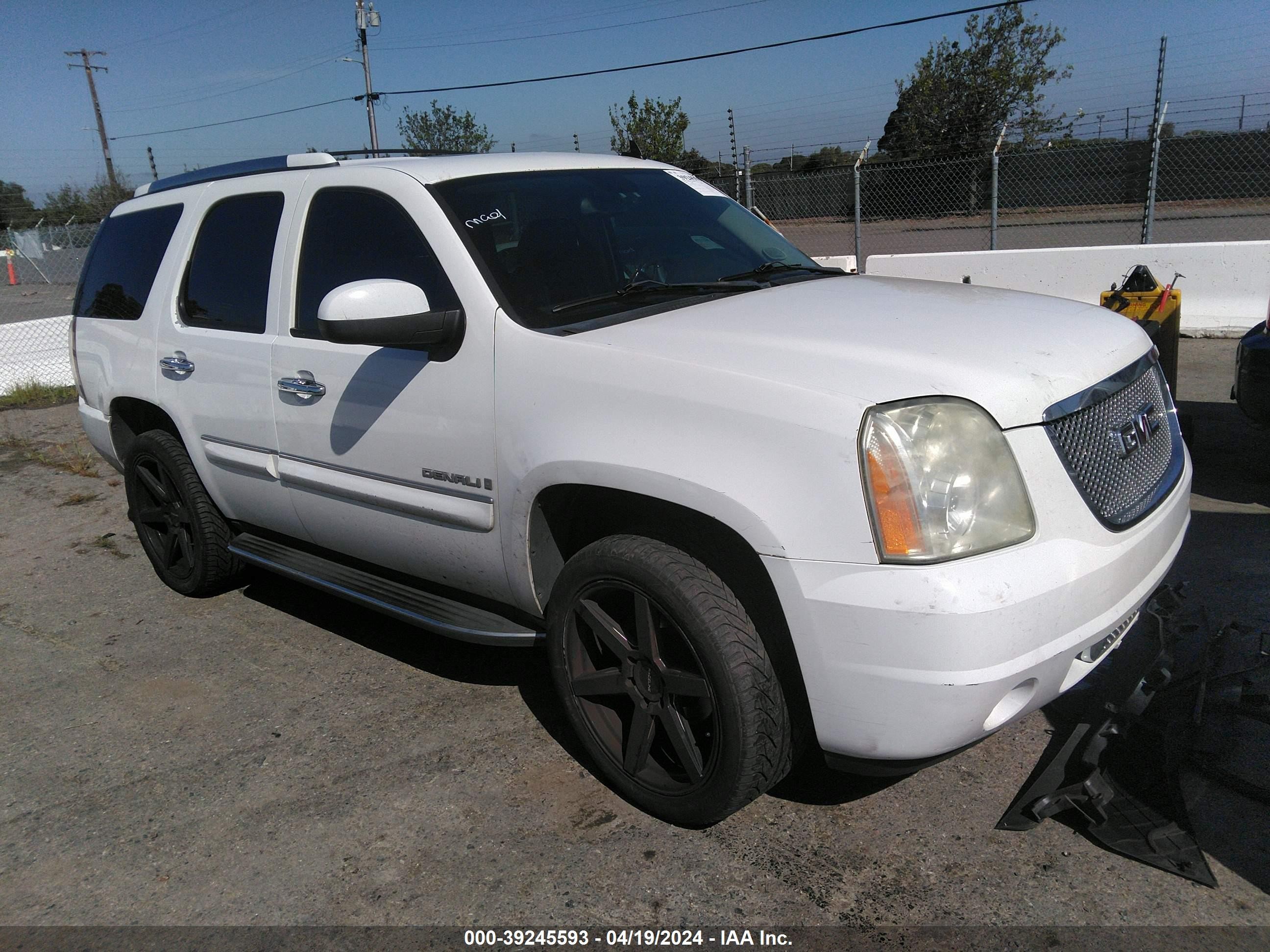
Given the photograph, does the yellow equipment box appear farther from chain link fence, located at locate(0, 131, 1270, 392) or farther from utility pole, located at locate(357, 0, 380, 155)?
utility pole, located at locate(357, 0, 380, 155)

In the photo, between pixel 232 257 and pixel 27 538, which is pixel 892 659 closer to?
pixel 232 257

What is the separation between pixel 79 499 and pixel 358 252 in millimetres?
4575

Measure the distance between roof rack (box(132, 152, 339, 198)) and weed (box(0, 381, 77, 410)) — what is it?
7.11m

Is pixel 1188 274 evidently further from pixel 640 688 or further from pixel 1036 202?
pixel 1036 202

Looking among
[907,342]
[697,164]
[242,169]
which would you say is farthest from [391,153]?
[697,164]

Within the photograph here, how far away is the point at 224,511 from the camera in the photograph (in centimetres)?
430

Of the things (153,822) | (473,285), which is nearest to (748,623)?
(473,285)

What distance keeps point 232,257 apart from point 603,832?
2.77 m

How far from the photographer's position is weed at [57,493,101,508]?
6723 millimetres

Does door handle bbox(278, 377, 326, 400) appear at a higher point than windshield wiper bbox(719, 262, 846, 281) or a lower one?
lower

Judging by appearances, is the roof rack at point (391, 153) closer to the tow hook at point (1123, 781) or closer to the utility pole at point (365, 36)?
the tow hook at point (1123, 781)

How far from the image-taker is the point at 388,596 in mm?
3439

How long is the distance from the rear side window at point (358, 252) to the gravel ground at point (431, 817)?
142 centimetres

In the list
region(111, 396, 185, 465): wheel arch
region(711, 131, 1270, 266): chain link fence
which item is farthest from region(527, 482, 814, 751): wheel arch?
region(711, 131, 1270, 266): chain link fence
